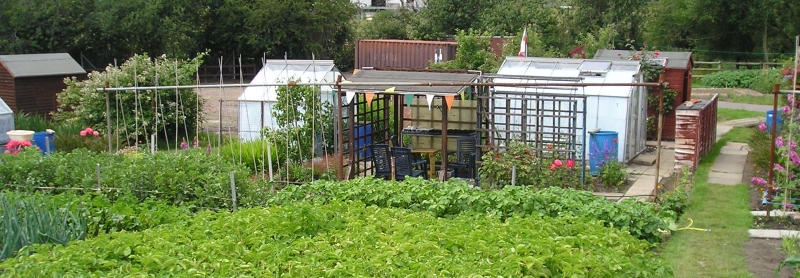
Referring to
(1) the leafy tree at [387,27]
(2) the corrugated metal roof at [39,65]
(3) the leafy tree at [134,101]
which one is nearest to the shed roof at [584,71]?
(3) the leafy tree at [134,101]

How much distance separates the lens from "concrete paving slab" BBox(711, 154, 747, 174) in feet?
49.3

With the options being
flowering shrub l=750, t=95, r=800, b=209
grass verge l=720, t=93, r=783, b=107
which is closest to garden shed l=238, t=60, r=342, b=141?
flowering shrub l=750, t=95, r=800, b=209

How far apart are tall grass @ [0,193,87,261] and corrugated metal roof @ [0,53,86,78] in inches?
517

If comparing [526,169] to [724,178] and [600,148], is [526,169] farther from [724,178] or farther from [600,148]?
[724,178]

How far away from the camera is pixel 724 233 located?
10.2m

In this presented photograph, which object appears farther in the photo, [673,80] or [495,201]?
[673,80]

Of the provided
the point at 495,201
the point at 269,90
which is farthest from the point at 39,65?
the point at 495,201

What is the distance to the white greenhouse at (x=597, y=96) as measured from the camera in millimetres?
15523

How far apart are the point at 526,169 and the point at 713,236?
367 centimetres

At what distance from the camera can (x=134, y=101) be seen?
17969mm

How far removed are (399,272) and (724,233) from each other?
18.6 ft

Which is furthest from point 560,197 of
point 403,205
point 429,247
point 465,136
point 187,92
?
point 187,92

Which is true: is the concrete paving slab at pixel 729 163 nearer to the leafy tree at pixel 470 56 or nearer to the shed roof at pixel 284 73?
the leafy tree at pixel 470 56

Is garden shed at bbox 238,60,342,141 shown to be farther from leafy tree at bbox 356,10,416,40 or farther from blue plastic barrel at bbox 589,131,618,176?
leafy tree at bbox 356,10,416,40
